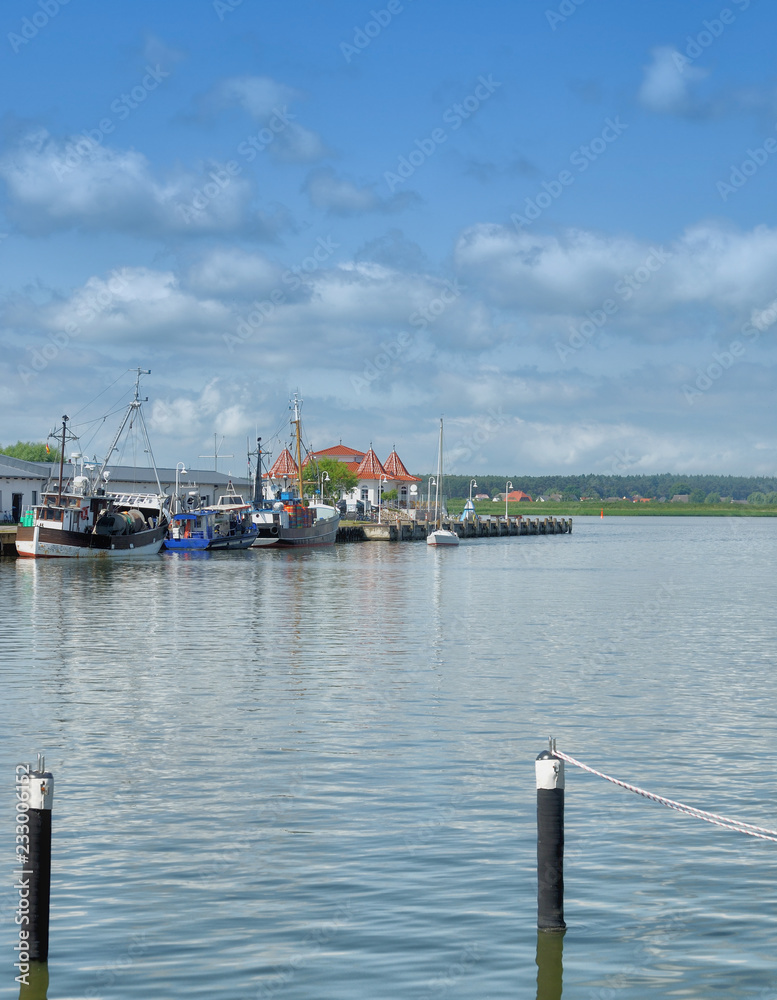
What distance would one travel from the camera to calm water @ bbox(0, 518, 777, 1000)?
37.5 feet

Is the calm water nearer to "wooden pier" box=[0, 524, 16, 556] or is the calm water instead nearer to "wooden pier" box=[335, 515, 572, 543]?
"wooden pier" box=[0, 524, 16, 556]

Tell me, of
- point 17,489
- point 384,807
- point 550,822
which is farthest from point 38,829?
point 17,489

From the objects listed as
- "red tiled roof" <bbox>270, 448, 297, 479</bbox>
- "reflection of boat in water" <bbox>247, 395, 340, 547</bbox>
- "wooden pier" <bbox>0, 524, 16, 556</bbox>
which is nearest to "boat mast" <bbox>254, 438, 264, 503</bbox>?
"reflection of boat in water" <bbox>247, 395, 340, 547</bbox>

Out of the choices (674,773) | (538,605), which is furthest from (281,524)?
(674,773)

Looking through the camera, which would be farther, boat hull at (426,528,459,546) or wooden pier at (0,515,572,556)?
wooden pier at (0,515,572,556)

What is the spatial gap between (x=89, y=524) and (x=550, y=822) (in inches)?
3284

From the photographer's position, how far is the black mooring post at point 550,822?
10.7m

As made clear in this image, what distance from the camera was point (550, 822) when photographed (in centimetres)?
1081

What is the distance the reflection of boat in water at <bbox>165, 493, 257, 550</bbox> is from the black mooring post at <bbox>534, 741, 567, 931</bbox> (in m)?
94.4

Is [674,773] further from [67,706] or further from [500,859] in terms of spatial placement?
[67,706]

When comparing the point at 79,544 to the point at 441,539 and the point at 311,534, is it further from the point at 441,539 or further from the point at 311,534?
the point at 441,539

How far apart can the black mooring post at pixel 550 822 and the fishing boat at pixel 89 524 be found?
77746mm

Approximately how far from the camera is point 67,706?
83.1ft

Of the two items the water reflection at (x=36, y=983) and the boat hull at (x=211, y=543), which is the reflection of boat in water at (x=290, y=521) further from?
the water reflection at (x=36, y=983)
